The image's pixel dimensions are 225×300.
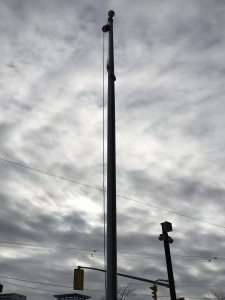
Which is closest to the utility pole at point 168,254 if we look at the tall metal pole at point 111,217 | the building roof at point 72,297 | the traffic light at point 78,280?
the traffic light at point 78,280

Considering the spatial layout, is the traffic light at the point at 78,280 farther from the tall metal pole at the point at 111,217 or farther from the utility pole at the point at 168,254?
the tall metal pole at the point at 111,217

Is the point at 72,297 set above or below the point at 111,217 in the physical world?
above

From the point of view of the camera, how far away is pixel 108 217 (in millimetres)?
8484

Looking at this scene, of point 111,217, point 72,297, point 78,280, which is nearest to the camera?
point 111,217

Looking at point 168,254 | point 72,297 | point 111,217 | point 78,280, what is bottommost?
point 111,217

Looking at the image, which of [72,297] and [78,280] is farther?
[72,297]

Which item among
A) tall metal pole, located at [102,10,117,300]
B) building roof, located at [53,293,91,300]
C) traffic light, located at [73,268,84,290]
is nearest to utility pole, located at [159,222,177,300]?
traffic light, located at [73,268,84,290]

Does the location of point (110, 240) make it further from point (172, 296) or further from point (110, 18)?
point (172, 296)

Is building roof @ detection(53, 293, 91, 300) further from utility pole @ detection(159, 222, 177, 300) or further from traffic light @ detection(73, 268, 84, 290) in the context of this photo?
utility pole @ detection(159, 222, 177, 300)

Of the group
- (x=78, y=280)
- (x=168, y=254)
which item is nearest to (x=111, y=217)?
(x=168, y=254)

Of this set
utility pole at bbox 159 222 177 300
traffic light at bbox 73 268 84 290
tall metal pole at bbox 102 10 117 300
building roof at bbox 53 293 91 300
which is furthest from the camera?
building roof at bbox 53 293 91 300

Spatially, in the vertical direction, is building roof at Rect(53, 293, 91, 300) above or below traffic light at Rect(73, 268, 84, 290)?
above

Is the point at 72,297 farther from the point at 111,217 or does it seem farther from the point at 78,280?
the point at 111,217

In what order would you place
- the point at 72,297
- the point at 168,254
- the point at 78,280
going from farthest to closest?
the point at 72,297
the point at 78,280
the point at 168,254
